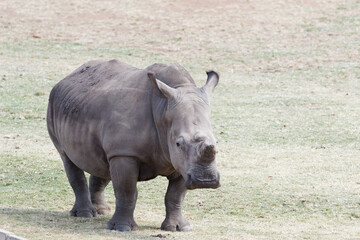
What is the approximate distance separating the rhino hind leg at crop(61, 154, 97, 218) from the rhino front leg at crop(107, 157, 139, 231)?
90 centimetres

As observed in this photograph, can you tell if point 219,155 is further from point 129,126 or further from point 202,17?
point 202,17

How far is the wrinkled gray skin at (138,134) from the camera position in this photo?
8586 mm

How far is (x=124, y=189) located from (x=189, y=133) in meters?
1.10

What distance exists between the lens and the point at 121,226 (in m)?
9.19

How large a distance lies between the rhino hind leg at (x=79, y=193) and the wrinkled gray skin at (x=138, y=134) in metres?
0.01

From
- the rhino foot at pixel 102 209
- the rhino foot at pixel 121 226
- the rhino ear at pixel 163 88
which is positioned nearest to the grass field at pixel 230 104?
the rhino foot at pixel 121 226

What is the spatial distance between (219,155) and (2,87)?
24.6 ft

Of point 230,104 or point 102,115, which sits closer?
point 102,115

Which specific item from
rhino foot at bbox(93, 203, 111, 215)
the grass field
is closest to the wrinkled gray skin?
rhino foot at bbox(93, 203, 111, 215)

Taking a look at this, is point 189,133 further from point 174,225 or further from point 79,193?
point 79,193

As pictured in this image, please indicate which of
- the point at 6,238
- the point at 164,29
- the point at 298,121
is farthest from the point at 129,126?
the point at 164,29

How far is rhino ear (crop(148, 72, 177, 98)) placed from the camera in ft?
29.5

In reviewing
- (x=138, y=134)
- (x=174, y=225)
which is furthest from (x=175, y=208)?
(x=138, y=134)

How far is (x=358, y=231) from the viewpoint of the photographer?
376 inches
